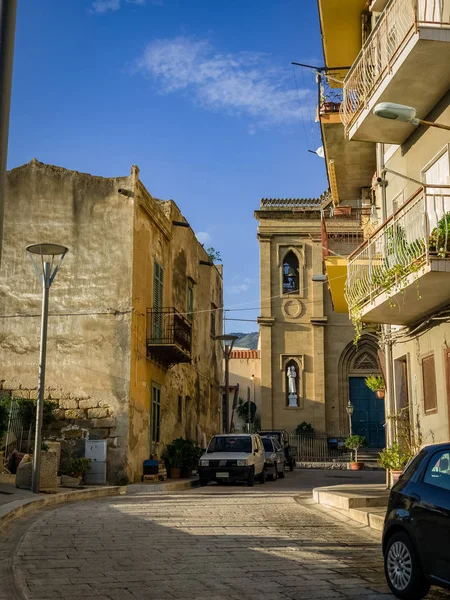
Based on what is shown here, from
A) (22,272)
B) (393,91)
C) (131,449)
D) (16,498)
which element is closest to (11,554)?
(16,498)

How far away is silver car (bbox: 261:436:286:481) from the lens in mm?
25250

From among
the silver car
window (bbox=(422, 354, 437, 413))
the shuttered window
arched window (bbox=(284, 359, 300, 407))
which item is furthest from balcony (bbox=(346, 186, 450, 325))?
arched window (bbox=(284, 359, 300, 407))

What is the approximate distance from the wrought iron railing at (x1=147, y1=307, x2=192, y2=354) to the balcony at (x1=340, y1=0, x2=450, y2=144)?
1083 cm

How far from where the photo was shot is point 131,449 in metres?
21.7

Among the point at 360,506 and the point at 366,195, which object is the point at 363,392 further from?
the point at 360,506

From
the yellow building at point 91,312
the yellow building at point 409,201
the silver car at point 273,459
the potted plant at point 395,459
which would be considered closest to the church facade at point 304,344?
the silver car at point 273,459

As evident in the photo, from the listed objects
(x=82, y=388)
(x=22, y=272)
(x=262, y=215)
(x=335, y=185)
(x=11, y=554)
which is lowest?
(x=11, y=554)

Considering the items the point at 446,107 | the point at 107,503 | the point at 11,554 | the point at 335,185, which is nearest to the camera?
the point at 11,554

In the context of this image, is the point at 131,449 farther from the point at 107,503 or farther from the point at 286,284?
the point at 286,284

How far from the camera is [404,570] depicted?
6809 millimetres

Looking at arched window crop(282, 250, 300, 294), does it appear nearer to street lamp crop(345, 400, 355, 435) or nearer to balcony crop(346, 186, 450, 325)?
street lamp crop(345, 400, 355, 435)

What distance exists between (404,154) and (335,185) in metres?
5.69

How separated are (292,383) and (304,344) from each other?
2.23 meters

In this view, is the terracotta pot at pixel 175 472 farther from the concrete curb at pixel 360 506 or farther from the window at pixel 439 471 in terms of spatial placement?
the window at pixel 439 471
